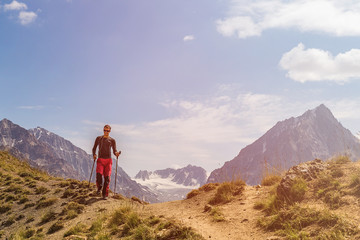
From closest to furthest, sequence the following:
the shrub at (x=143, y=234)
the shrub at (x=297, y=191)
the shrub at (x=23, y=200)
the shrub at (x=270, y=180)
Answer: the shrub at (x=143, y=234) < the shrub at (x=297, y=191) < the shrub at (x=270, y=180) < the shrub at (x=23, y=200)

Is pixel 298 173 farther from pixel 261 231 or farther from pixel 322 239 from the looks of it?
pixel 322 239

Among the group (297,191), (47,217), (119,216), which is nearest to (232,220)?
(297,191)

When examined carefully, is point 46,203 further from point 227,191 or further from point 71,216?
point 227,191

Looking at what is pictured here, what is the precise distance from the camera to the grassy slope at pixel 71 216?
8102mm

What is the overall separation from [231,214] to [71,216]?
7836 millimetres

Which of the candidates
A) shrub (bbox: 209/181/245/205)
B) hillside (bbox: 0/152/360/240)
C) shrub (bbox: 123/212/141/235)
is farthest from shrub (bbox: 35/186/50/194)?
shrub (bbox: 209/181/245/205)

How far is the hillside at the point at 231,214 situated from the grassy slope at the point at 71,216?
0.12 feet

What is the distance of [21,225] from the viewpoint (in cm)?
1202

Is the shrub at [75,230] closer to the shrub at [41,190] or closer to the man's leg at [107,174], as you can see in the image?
the man's leg at [107,174]

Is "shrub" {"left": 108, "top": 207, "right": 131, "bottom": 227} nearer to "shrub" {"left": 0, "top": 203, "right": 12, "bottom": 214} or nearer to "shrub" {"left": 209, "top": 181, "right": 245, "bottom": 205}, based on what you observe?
"shrub" {"left": 209, "top": 181, "right": 245, "bottom": 205}

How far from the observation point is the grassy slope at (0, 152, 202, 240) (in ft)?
26.6

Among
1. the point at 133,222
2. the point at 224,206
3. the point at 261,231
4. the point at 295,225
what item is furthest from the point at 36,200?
the point at 295,225

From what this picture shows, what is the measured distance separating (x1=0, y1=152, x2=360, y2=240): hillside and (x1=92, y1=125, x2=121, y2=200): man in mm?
971

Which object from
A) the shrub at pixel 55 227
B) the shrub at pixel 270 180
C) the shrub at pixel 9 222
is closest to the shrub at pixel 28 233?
the shrub at pixel 55 227
